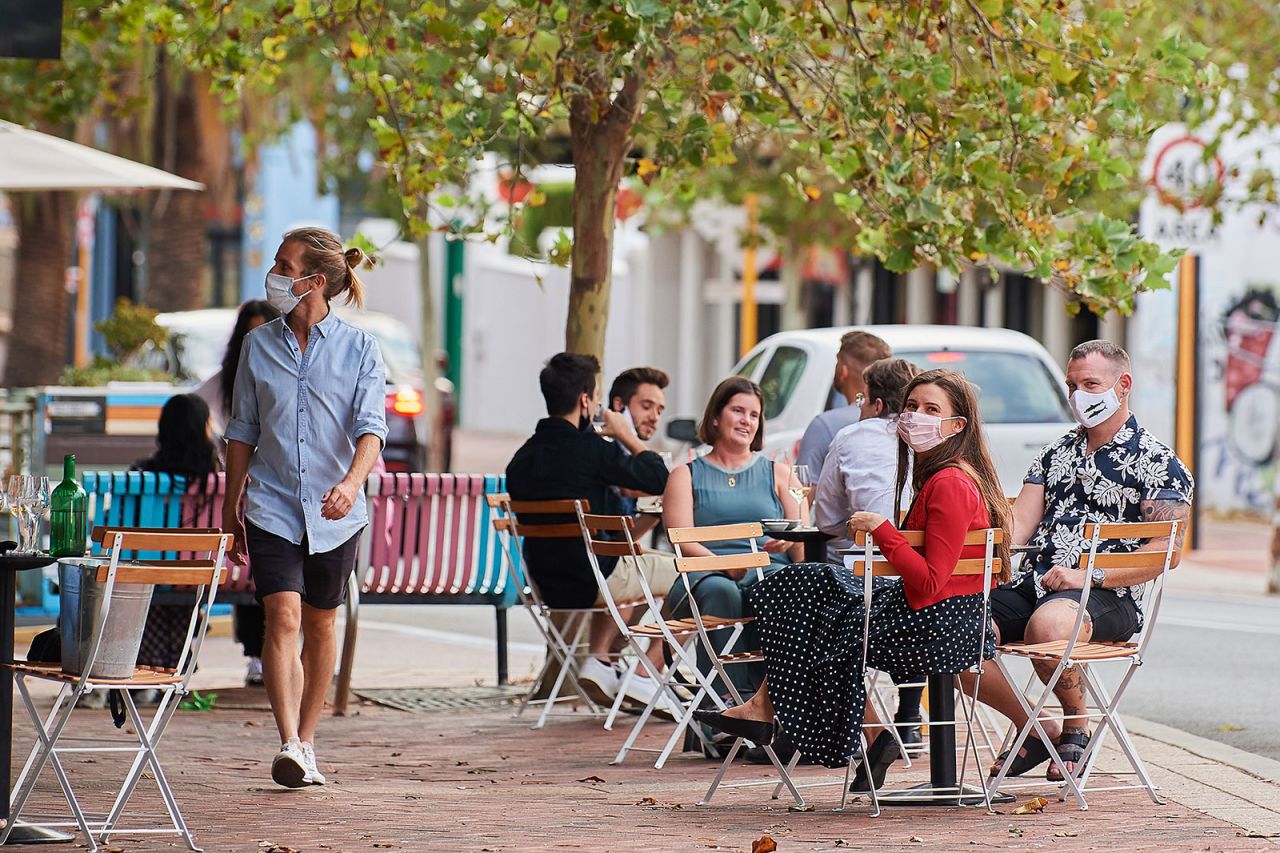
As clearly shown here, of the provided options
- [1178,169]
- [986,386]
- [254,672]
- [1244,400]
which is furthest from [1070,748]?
[1244,400]

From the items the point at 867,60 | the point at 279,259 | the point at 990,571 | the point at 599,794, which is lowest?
the point at 599,794

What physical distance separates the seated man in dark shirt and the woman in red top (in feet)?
6.54

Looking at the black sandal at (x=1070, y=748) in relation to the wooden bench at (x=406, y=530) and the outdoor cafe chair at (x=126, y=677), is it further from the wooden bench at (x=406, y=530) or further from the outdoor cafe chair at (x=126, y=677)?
the wooden bench at (x=406, y=530)

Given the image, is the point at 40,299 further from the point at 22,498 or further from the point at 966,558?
the point at 966,558

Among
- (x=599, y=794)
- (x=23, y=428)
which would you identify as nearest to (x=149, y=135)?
(x=23, y=428)

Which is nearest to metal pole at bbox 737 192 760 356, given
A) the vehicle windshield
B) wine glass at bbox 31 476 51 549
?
the vehicle windshield

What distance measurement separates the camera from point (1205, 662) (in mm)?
12172

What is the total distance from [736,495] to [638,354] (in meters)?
28.4

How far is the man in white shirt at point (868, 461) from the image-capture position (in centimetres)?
816

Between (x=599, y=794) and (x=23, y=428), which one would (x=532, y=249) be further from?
(x=599, y=794)

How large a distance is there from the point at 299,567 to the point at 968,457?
89.6 inches

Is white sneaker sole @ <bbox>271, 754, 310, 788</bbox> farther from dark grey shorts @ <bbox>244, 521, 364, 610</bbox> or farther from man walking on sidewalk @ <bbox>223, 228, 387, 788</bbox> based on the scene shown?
dark grey shorts @ <bbox>244, 521, 364, 610</bbox>

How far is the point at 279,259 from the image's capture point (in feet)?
24.1

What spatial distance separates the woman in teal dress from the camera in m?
8.35
